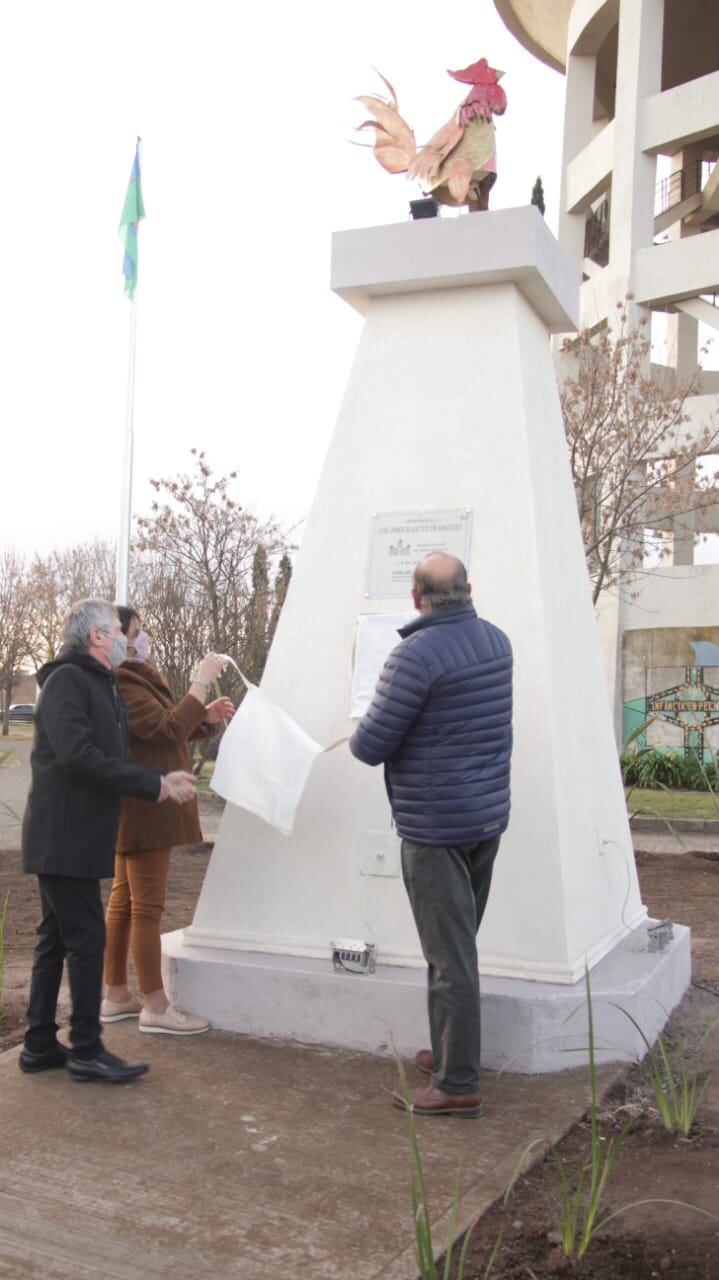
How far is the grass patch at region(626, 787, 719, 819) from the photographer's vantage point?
554 inches

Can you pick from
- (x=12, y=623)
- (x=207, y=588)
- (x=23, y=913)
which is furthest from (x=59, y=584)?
(x=23, y=913)

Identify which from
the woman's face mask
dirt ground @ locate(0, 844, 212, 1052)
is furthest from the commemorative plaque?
dirt ground @ locate(0, 844, 212, 1052)

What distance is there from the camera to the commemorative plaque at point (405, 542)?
4840 millimetres

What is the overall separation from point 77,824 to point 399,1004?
4.65 ft

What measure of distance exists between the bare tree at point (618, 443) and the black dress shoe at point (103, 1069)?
1419 cm

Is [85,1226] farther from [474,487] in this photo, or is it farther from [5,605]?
[5,605]

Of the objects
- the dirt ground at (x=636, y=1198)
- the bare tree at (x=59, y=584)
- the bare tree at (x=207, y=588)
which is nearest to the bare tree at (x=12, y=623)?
the bare tree at (x=59, y=584)

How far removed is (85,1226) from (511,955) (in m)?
1.98

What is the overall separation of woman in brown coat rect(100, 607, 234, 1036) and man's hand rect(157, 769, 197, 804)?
0.85ft

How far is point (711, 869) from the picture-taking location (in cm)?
982

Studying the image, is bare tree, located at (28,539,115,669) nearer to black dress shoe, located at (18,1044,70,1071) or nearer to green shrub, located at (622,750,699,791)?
green shrub, located at (622,750,699,791)

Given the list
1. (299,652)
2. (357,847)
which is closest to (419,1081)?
(357,847)

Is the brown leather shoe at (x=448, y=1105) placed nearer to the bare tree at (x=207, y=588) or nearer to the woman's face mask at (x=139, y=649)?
the woman's face mask at (x=139, y=649)

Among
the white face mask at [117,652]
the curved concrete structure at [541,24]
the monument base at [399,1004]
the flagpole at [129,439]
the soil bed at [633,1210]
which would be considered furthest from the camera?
the curved concrete structure at [541,24]
